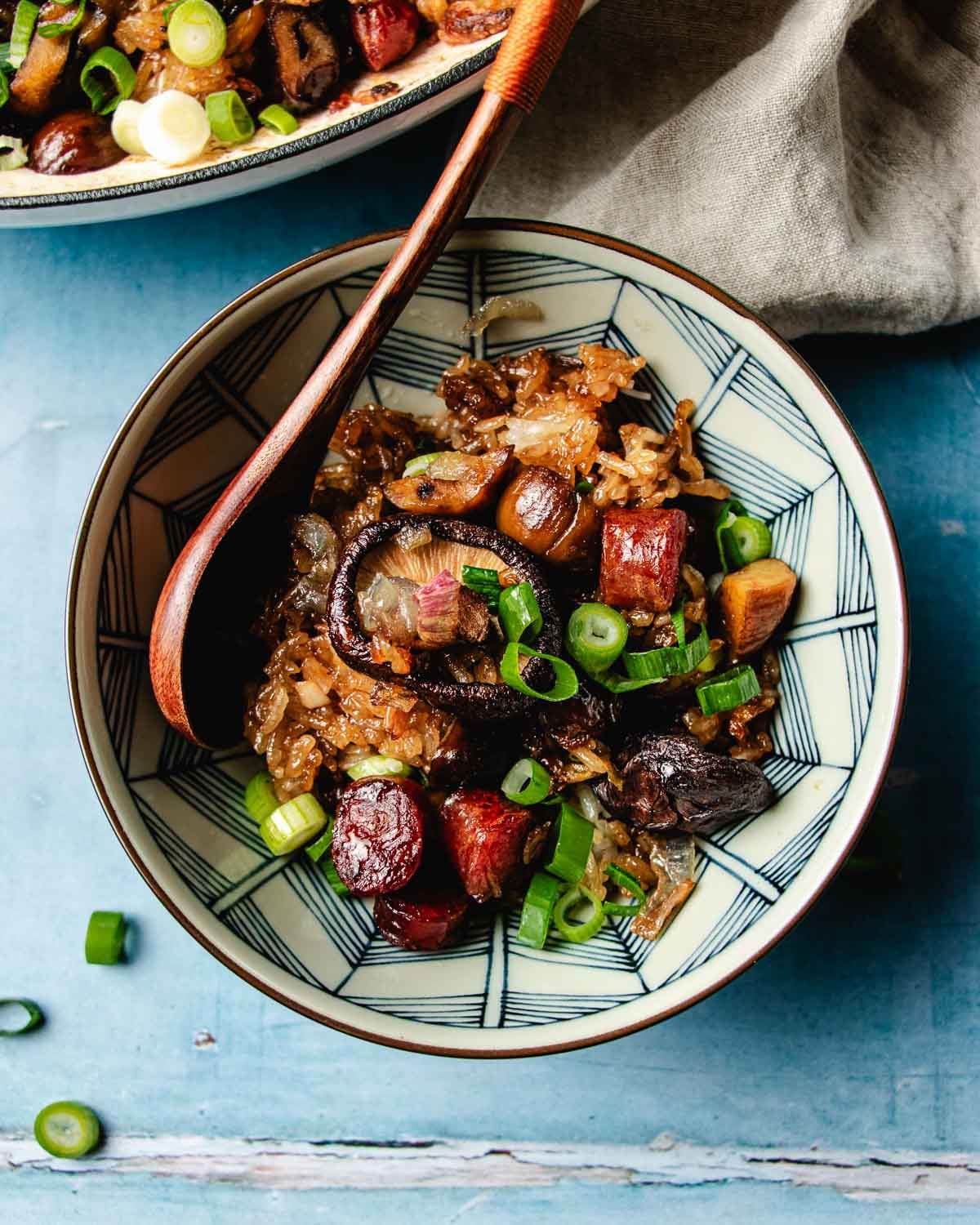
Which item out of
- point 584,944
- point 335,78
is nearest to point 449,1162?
point 584,944

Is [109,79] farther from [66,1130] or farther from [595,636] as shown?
[66,1130]

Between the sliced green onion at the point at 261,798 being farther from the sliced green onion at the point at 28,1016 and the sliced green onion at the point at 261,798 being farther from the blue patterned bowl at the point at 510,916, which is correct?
the sliced green onion at the point at 28,1016

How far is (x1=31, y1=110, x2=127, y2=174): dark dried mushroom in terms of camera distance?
2996mm

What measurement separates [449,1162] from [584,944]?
0.97 metres

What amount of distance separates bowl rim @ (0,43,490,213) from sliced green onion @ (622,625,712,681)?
145cm

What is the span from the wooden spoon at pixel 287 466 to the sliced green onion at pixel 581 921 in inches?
38.7

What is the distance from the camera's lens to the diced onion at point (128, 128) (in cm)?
304

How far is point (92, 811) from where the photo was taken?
11.4 feet

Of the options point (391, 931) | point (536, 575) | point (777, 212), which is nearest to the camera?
point (536, 575)

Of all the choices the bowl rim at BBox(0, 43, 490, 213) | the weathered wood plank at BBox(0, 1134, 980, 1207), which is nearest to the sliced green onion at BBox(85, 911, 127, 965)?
the weathered wood plank at BBox(0, 1134, 980, 1207)

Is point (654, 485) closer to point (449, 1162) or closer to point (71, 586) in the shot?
point (71, 586)

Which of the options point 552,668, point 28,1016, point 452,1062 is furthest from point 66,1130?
point 552,668

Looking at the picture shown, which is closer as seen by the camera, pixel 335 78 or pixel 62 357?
pixel 335 78

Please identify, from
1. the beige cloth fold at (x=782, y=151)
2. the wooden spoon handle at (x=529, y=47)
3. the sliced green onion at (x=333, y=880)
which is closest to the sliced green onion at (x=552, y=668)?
the sliced green onion at (x=333, y=880)
